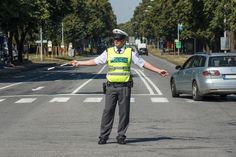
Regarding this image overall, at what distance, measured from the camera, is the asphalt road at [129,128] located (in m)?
10.3

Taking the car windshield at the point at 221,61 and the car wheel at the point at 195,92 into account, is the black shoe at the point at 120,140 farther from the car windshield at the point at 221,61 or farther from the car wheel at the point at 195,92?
the car windshield at the point at 221,61

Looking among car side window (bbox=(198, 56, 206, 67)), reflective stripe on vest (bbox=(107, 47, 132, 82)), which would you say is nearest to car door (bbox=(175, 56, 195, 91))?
car side window (bbox=(198, 56, 206, 67))

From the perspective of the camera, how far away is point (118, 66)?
1073 centimetres

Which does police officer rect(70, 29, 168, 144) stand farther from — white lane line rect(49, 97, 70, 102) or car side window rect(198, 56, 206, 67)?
white lane line rect(49, 97, 70, 102)

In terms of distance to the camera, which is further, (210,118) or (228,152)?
(210,118)

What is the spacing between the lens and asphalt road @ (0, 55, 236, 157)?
407 inches

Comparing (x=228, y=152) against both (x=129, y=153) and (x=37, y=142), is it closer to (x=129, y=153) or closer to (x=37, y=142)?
(x=129, y=153)

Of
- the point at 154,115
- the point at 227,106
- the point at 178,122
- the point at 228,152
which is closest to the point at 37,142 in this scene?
the point at 228,152

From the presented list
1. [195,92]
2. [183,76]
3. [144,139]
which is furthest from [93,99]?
[144,139]

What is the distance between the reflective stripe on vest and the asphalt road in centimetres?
112

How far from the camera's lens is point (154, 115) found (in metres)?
16.3

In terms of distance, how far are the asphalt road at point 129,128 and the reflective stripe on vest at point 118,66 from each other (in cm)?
112

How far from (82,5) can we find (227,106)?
111 meters

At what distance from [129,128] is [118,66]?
10.1ft
